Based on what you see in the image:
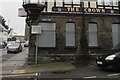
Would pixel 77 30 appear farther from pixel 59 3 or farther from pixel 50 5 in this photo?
pixel 50 5

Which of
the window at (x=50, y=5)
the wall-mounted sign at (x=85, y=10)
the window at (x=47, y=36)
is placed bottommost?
the window at (x=47, y=36)

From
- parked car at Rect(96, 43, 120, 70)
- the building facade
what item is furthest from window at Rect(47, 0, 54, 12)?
parked car at Rect(96, 43, 120, 70)

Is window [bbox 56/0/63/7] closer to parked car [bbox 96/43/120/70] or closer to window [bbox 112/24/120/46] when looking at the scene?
window [bbox 112/24/120/46]

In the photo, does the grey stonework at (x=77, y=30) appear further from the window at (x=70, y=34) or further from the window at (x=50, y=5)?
the window at (x=50, y=5)

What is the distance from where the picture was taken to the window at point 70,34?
61.9ft

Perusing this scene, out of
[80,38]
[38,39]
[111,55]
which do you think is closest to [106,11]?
[80,38]

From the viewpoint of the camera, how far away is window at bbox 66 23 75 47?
18878 mm

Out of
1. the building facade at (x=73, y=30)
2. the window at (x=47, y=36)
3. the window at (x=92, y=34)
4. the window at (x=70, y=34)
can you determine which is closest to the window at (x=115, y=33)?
the building facade at (x=73, y=30)

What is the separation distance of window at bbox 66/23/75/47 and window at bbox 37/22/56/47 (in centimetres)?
108

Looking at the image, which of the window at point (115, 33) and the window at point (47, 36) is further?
the window at point (115, 33)

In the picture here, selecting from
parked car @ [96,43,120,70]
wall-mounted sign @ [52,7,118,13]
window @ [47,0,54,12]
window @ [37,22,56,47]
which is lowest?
parked car @ [96,43,120,70]

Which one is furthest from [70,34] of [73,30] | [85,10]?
[85,10]

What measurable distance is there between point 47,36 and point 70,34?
1890mm

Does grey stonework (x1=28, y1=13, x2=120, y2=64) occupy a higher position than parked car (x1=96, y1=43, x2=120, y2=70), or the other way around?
grey stonework (x1=28, y1=13, x2=120, y2=64)
